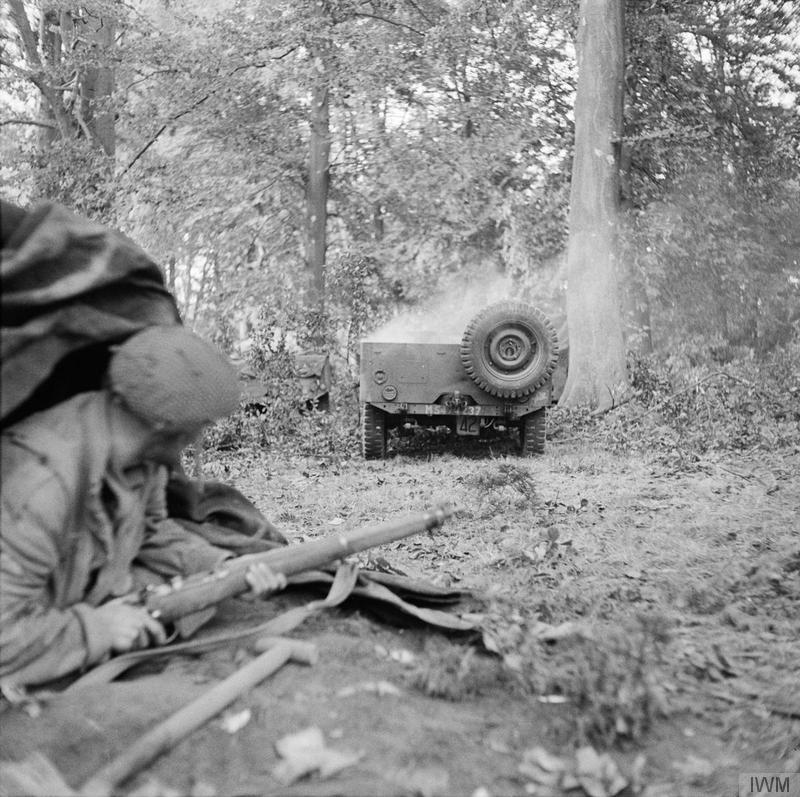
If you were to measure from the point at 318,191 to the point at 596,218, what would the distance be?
8.07 m

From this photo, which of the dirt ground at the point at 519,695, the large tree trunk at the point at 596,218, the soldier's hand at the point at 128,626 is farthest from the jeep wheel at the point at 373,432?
the soldier's hand at the point at 128,626

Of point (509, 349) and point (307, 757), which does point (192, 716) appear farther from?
point (509, 349)

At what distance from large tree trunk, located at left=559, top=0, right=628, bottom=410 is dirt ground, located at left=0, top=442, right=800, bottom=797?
8036 millimetres

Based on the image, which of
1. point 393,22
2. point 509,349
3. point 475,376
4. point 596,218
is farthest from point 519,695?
point 393,22

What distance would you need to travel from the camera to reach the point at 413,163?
20.8m

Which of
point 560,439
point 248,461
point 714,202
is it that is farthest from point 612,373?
point 714,202

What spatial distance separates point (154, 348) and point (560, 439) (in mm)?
9532

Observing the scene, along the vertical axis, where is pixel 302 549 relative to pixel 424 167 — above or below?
below

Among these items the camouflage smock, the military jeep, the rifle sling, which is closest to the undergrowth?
the military jeep

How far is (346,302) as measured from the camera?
20.1 meters

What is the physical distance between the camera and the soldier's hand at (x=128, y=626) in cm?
282

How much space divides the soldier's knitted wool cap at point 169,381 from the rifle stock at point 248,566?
61 centimetres

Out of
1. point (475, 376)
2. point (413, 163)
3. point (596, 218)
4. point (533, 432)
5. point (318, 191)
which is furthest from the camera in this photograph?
point (413, 163)

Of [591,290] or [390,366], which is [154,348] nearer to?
[390,366]
